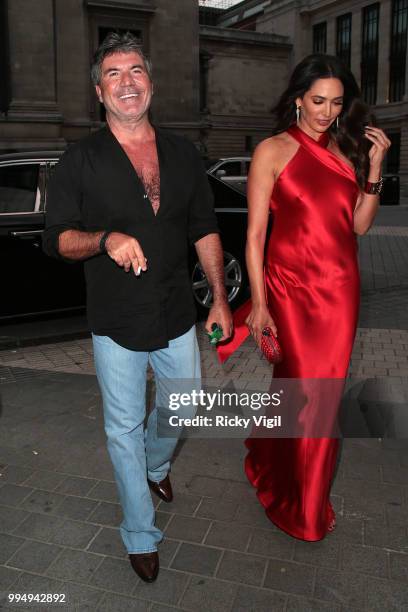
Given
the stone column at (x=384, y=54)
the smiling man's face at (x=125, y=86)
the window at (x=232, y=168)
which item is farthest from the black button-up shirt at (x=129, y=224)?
the stone column at (x=384, y=54)

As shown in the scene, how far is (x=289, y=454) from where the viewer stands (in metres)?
3.07

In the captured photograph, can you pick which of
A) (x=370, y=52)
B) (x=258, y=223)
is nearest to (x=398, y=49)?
(x=370, y=52)

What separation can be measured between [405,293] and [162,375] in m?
6.31

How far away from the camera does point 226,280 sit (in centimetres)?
734

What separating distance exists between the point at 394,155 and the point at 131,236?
48.0 meters

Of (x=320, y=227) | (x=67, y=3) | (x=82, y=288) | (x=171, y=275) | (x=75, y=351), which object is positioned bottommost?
(x=75, y=351)

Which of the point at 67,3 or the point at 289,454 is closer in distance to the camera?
the point at 289,454

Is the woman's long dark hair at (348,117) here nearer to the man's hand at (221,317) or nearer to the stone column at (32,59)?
the man's hand at (221,317)

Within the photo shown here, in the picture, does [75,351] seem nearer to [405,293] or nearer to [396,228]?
[405,293]

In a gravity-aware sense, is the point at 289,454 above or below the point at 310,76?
below

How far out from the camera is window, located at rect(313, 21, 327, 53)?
54219 mm

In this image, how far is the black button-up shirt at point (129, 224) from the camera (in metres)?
2.54

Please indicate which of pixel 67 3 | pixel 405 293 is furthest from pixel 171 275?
pixel 67 3

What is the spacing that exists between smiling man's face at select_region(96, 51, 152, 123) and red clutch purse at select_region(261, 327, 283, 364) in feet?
3.67
